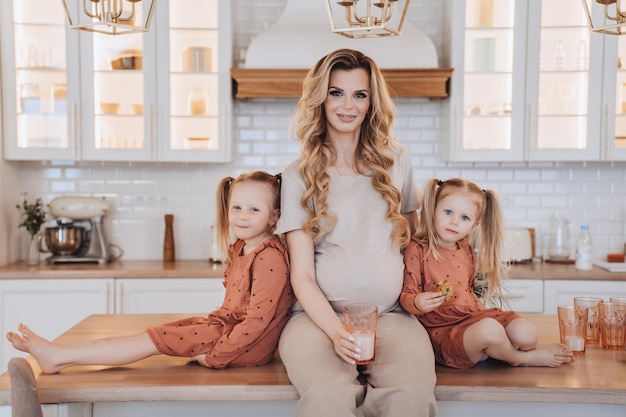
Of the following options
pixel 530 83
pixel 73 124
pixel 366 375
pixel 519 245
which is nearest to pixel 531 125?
pixel 530 83

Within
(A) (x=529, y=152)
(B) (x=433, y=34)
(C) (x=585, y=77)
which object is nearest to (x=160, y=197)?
(B) (x=433, y=34)

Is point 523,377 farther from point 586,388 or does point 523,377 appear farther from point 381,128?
point 381,128

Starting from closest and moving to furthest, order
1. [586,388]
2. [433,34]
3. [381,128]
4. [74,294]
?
[586,388], [381,128], [74,294], [433,34]

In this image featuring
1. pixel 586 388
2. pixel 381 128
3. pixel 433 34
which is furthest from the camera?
pixel 433 34

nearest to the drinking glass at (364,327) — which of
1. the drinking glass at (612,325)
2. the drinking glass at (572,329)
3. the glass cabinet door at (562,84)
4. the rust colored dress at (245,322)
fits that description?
the rust colored dress at (245,322)

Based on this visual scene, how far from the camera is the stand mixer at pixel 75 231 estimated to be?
154 inches

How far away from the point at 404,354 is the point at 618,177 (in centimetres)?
299

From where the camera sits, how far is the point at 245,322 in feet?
6.29

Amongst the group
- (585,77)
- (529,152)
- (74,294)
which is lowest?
(74,294)

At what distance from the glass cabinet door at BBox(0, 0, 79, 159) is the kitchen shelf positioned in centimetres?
95

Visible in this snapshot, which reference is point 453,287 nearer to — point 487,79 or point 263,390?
point 263,390

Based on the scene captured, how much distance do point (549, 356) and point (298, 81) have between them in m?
2.30

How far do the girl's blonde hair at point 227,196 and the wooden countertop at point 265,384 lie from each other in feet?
1.41

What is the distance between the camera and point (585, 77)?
12.7 ft
